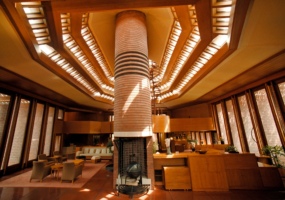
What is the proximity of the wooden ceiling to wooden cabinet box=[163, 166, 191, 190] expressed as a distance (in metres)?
4.23

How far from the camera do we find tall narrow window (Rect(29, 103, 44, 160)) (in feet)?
27.0

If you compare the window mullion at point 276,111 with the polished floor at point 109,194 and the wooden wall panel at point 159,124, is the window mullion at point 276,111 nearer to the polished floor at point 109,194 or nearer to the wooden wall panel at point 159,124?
the polished floor at point 109,194

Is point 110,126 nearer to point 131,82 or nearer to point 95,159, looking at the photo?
point 95,159

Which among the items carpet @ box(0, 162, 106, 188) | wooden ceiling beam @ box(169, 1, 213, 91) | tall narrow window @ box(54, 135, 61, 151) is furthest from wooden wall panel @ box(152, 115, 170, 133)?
tall narrow window @ box(54, 135, 61, 151)

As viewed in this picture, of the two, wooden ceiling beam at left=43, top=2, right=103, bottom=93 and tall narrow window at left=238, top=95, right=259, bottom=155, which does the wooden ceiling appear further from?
tall narrow window at left=238, top=95, right=259, bottom=155

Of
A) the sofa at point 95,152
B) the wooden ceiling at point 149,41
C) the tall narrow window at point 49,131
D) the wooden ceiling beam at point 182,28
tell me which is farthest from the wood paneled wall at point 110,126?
the wooden ceiling beam at point 182,28

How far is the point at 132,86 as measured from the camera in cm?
459

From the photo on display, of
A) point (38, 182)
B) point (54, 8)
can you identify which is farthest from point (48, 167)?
point (54, 8)

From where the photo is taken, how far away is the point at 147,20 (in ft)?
19.6

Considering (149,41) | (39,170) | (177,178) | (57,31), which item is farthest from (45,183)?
(149,41)

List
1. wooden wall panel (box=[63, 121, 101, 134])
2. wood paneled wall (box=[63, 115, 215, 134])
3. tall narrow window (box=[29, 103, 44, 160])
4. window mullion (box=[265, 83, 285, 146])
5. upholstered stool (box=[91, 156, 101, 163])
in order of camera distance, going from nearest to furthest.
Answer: window mullion (box=[265, 83, 285, 146]) < tall narrow window (box=[29, 103, 44, 160]) < upholstered stool (box=[91, 156, 101, 163]) < wood paneled wall (box=[63, 115, 215, 134]) < wooden wall panel (box=[63, 121, 101, 134])

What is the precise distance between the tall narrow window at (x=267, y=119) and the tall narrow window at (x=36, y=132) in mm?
12072

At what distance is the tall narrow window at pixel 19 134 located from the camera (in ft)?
23.0

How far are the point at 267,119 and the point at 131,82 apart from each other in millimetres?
6303
